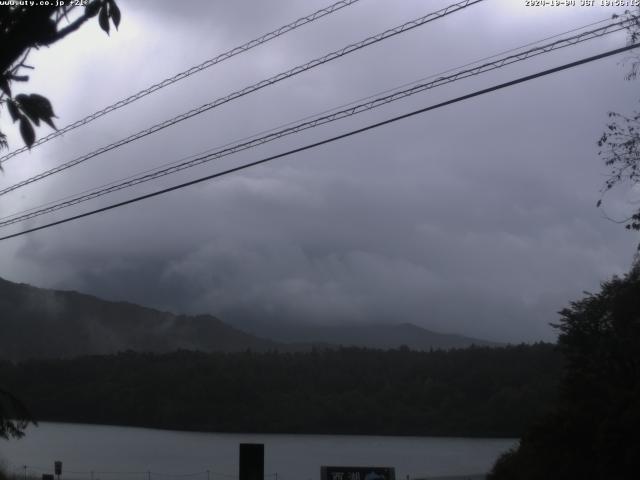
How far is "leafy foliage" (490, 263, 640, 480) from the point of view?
55.9ft

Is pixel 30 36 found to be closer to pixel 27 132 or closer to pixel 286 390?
pixel 27 132

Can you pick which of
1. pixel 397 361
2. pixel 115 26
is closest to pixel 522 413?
pixel 397 361

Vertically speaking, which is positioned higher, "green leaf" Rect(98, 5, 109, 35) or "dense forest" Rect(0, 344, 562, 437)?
"dense forest" Rect(0, 344, 562, 437)

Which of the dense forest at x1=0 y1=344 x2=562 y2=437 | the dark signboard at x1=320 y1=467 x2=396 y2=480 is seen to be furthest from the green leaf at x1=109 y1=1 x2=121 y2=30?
the dense forest at x1=0 y1=344 x2=562 y2=437

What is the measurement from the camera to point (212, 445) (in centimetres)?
6269

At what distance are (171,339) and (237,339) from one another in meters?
20.4

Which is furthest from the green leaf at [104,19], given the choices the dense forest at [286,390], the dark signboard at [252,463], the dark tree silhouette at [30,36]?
the dense forest at [286,390]

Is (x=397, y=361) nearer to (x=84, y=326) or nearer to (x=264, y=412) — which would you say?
(x=264, y=412)

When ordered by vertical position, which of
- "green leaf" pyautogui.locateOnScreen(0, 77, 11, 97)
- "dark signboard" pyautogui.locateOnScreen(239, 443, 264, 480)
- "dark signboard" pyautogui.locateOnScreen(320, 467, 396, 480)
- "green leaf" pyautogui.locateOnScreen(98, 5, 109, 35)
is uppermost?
"green leaf" pyautogui.locateOnScreen(98, 5, 109, 35)

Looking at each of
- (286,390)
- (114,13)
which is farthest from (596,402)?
(286,390)

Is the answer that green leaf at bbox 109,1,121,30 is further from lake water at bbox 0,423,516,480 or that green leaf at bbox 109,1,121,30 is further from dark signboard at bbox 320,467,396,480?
lake water at bbox 0,423,516,480

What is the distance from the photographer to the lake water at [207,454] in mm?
48031

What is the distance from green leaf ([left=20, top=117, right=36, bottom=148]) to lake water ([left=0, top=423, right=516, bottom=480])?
38.8m

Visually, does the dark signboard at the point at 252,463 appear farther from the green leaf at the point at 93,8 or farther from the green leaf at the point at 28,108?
the green leaf at the point at 93,8
